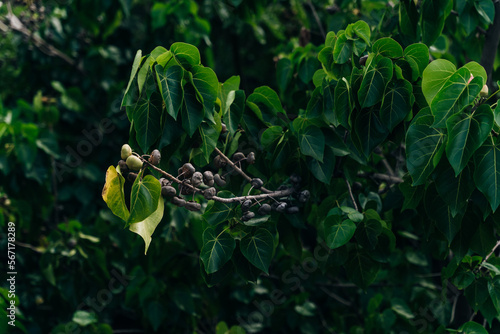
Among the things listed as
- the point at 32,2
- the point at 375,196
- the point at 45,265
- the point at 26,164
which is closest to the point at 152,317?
the point at 45,265

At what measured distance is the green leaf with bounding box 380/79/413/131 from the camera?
1.75 m

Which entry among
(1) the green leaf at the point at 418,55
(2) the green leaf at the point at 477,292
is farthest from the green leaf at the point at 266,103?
(2) the green leaf at the point at 477,292

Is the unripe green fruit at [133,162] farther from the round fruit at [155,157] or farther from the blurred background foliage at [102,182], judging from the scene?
the blurred background foliage at [102,182]

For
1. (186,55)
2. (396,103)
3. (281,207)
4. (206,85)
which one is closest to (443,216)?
(396,103)

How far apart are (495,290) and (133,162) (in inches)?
52.6

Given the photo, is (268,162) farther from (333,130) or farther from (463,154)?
(463,154)

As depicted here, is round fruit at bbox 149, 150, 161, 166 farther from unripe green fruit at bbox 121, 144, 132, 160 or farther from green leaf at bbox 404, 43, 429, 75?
green leaf at bbox 404, 43, 429, 75

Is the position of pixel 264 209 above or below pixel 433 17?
below

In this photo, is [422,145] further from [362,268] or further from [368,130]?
[362,268]

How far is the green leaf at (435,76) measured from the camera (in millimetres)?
1583

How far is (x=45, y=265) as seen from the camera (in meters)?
3.07

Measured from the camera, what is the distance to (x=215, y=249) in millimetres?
1762

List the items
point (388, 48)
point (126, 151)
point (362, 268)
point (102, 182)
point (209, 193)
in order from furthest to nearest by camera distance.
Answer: point (102, 182) → point (362, 268) → point (388, 48) → point (209, 193) → point (126, 151)

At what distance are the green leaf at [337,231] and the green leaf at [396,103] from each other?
1.14 feet
